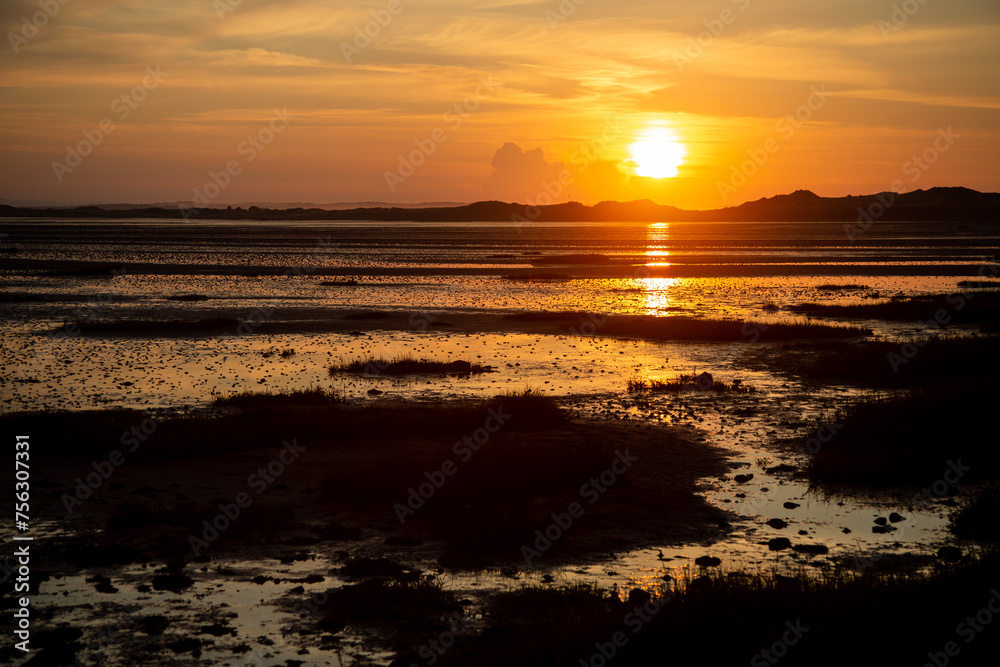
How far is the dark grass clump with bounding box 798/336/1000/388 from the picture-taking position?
2497 centimetres

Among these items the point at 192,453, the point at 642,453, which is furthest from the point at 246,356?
the point at 642,453

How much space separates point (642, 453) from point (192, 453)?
9.60 meters

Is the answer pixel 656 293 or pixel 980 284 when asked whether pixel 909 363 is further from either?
→ pixel 980 284

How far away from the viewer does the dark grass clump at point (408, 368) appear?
89.8 ft

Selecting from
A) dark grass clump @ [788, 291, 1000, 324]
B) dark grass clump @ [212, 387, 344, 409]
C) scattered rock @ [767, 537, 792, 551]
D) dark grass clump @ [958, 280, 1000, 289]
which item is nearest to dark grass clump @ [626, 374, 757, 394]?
dark grass clump @ [212, 387, 344, 409]

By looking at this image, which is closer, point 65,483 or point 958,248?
point 65,483

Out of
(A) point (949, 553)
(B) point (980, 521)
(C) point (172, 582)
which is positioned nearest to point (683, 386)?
(B) point (980, 521)

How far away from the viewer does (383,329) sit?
128 feet

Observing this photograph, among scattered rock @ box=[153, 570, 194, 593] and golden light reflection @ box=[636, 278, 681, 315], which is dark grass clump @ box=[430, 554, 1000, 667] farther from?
golden light reflection @ box=[636, 278, 681, 315]

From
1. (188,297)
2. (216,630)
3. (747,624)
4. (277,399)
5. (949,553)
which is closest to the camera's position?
(747,624)

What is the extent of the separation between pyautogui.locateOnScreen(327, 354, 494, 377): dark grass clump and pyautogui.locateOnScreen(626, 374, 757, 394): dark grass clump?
5.45 m

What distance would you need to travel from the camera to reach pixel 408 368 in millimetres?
27734

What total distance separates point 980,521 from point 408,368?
1862 centimetres

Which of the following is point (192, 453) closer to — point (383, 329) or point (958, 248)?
point (383, 329)
